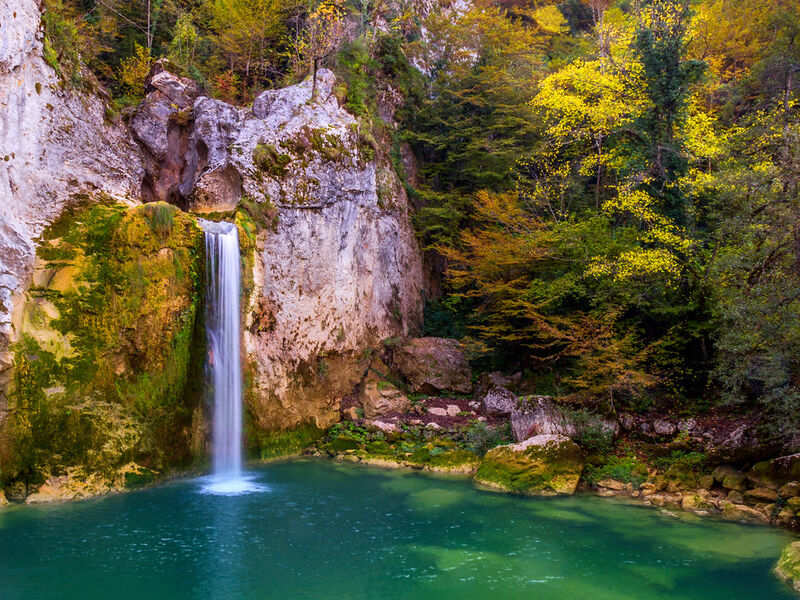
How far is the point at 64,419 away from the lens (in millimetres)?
10312

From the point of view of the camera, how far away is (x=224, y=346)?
13.0m

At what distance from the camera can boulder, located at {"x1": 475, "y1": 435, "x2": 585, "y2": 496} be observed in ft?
38.0

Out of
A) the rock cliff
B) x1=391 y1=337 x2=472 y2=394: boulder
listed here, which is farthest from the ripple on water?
x1=391 y1=337 x2=472 y2=394: boulder

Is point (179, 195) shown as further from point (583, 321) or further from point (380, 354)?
point (583, 321)

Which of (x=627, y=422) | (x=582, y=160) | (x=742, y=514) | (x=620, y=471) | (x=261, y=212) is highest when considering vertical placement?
(x=582, y=160)

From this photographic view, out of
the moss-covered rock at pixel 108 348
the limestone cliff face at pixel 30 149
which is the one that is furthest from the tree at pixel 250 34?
the moss-covered rock at pixel 108 348

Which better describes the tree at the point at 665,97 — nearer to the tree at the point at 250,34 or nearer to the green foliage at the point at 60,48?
the tree at the point at 250,34

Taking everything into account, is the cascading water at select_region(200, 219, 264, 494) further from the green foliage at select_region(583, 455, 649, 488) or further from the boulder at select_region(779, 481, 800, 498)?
the boulder at select_region(779, 481, 800, 498)

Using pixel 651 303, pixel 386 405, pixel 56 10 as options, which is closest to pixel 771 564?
pixel 651 303

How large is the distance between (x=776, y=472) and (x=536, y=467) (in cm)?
456

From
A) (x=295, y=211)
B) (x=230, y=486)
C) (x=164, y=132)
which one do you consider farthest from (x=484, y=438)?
(x=164, y=132)

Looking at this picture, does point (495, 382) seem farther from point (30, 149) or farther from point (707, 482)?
point (30, 149)

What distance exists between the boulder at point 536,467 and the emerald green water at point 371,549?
18.3 inches

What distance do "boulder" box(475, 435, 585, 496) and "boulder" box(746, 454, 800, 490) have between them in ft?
10.9
